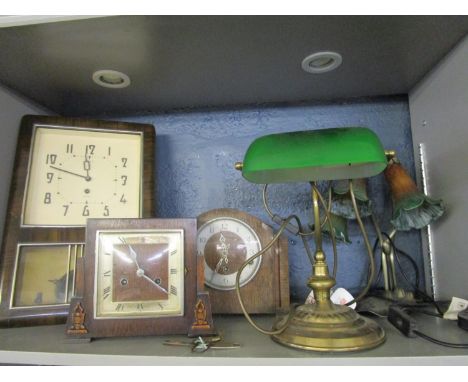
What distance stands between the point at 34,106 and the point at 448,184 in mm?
1192

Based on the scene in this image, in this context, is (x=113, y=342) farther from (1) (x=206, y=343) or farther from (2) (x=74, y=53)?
(2) (x=74, y=53)

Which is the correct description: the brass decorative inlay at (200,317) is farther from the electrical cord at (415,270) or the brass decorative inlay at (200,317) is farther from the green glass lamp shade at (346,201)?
the electrical cord at (415,270)

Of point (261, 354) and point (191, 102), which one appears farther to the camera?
point (191, 102)

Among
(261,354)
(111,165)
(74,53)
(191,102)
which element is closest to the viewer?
(261,354)

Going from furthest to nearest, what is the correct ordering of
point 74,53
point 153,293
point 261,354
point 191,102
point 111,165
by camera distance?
point 191,102, point 111,165, point 74,53, point 153,293, point 261,354

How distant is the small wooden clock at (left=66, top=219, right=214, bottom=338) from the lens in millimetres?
697

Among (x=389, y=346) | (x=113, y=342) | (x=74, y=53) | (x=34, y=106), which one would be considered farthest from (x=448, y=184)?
(x=34, y=106)

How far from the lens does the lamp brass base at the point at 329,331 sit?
61cm

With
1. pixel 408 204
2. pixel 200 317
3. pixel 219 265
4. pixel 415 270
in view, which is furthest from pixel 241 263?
pixel 415 270

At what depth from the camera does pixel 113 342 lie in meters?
0.68

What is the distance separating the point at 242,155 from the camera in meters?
1.15

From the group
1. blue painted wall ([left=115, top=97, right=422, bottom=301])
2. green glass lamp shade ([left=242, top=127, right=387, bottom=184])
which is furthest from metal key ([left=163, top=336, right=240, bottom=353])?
blue painted wall ([left=115, top=97, right=422, bottom=301])

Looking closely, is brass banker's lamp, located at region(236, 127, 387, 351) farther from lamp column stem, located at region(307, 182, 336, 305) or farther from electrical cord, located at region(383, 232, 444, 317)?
electrical cord, located at region(383, 232, 444, 317)

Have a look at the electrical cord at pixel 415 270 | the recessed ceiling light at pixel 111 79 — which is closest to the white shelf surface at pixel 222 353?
the electrical cord at pixel 415 270
